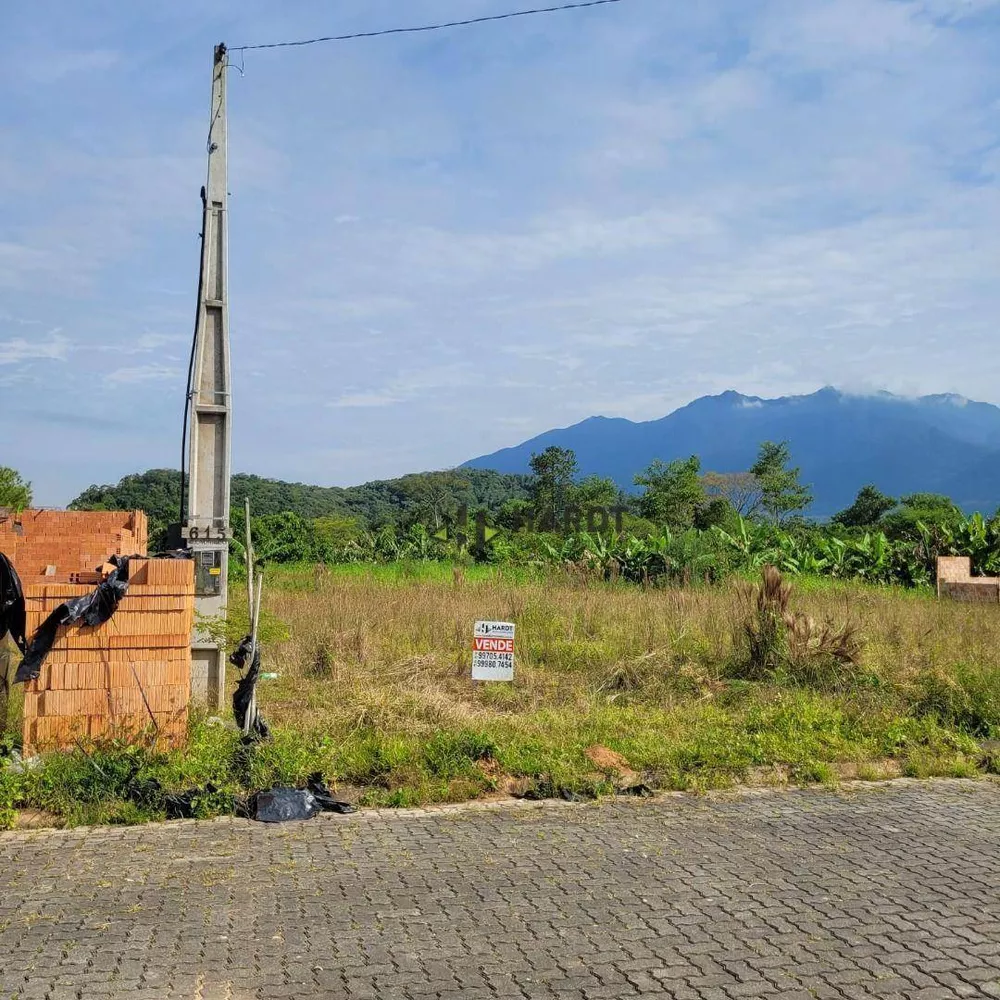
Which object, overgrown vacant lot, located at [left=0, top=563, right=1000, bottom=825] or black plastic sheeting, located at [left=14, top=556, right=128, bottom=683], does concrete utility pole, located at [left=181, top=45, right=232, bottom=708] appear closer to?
overgrown vacant lot, located at [left=0, top=563, right=1000, bottom=825]

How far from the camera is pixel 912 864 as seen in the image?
17.4 feet

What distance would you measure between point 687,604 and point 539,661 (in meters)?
2.85

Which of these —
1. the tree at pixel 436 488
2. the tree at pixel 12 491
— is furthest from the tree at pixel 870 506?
the tree at pixel 12 491

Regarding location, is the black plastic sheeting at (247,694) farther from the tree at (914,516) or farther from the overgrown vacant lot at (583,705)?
the tree at (914,516)

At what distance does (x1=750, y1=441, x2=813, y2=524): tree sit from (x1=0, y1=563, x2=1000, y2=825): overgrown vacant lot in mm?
38931

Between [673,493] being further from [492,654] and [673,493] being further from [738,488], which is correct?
[492,654]

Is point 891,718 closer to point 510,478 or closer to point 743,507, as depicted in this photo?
point 743,507

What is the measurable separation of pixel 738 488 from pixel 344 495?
2743 cm

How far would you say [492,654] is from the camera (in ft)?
28.0

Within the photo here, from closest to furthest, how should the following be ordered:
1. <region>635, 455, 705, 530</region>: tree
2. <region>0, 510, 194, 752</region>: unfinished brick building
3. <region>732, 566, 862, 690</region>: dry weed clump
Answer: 1. <region>0, 510, 194, 752</region>: unfinished brick building
2. <region>732, 566, 862, 690</region>: dry weed clump
3. <region>635, 455, 705, 530</region>: tree

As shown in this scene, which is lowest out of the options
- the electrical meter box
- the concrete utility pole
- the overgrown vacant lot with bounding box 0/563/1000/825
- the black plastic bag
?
the black plastic bag

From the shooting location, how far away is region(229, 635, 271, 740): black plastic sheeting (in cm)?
689

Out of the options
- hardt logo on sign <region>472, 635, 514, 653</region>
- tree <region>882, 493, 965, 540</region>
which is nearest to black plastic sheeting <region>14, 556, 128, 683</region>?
hardt logo on sign <region>472, 635, 514, 653</region>

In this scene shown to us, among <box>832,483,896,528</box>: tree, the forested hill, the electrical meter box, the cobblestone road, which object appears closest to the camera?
the cobblestone road
